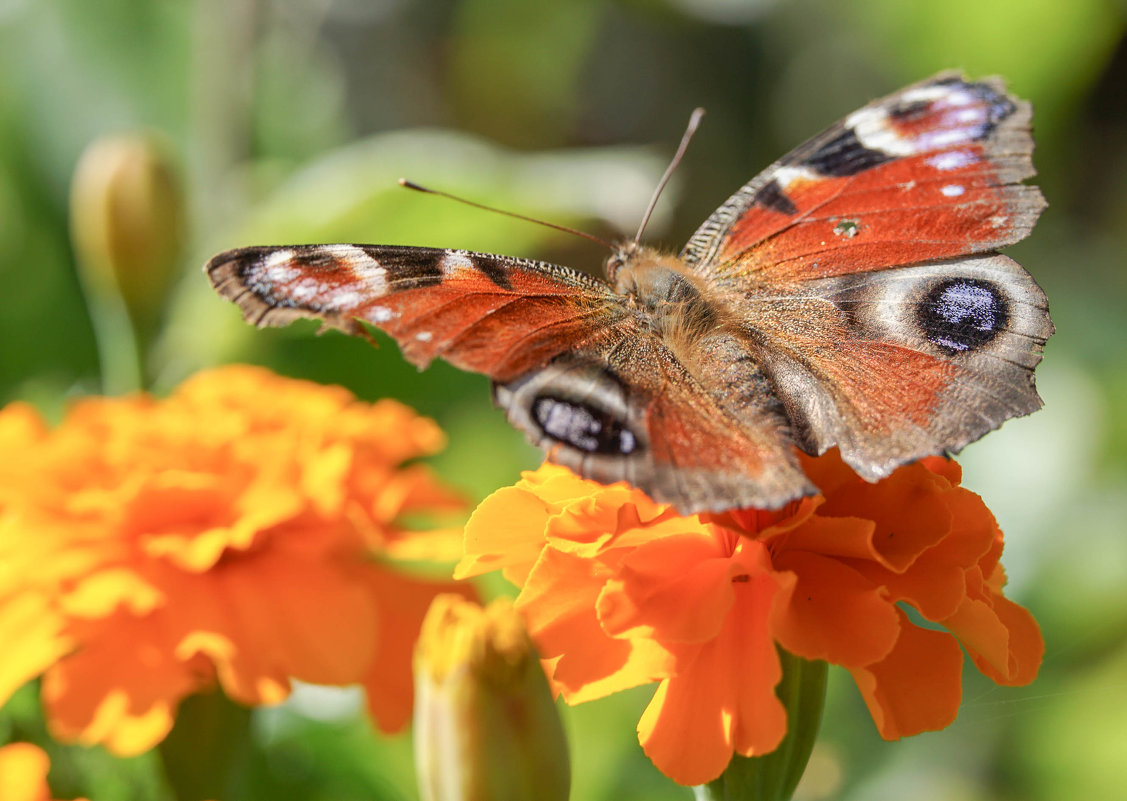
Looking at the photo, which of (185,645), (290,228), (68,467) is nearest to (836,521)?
(185,645)

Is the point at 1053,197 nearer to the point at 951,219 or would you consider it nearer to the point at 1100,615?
the point at 1100,615

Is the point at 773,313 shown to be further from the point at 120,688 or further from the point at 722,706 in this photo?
the point at 120,688

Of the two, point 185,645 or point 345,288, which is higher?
point 345,288

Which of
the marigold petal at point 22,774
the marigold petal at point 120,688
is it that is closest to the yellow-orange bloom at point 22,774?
the marigold petal at point 22,774

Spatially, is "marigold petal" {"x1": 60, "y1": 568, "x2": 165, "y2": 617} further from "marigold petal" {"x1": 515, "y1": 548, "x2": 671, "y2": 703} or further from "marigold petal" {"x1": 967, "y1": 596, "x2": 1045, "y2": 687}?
"marigold petal" {"x1": 967, "y1": 596, "x2": 1045, "y2": 687}

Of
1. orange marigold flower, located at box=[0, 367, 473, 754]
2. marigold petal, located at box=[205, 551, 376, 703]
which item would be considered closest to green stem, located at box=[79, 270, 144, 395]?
orange marigold flower, located at box=[0, 367, 473, 754]

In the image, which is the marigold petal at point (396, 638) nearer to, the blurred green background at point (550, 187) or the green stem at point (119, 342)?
the blurred green background at point (550, 187)

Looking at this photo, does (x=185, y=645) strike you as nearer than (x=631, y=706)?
Yes

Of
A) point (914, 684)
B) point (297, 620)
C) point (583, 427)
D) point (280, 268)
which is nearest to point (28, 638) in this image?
point (297, 620)
